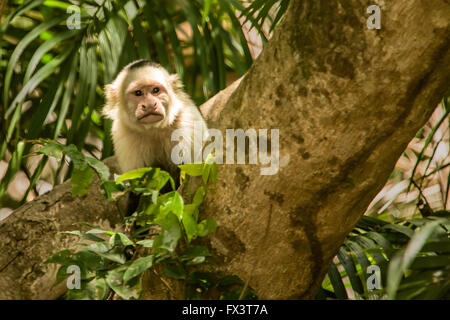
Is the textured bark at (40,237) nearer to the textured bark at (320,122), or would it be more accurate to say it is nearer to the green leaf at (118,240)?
the green leaf at (118,240)

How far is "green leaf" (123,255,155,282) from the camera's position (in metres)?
1.04

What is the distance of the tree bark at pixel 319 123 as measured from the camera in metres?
1.05

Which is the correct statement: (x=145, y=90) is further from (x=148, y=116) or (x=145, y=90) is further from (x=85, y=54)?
(x=85, y=54)

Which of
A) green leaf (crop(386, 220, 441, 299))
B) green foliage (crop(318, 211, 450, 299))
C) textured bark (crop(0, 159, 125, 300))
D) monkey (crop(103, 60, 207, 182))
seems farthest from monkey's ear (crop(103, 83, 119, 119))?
green leaf (crop(386, 220, 441, 299))

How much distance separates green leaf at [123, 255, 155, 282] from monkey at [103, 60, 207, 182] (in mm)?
1018

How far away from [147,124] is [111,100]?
291 millimetres

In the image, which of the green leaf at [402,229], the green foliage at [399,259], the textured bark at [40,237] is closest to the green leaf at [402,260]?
the green foliage at [399,259]

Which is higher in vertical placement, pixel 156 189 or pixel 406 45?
pixel 406 45

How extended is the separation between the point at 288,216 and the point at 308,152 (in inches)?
6.1

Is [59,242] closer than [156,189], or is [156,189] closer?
[156,189]

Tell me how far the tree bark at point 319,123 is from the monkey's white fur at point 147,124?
2.89 ft
